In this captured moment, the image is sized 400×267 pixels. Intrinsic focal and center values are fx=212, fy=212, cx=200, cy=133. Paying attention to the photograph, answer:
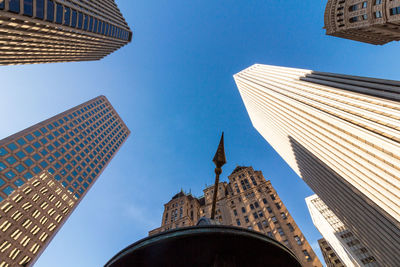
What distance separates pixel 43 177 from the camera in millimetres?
60188

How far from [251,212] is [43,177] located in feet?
199

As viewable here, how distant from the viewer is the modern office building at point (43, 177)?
165ft

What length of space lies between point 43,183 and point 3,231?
1447 centimetres

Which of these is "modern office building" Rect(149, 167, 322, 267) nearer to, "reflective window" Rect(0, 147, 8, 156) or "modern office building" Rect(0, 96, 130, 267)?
"modern office building" Rect(0, 96, 130, 267)

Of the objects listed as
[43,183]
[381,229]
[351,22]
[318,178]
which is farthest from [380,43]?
[43,183]

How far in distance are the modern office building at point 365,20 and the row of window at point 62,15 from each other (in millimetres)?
62778

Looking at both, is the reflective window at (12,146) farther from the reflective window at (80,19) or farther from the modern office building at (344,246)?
the modern office building at (344,246)

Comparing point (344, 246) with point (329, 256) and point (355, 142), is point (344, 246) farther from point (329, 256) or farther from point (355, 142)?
point (355, 142)

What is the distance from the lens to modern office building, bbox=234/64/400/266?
28625mm

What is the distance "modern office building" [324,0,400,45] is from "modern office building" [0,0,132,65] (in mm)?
63075

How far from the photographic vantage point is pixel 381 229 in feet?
114

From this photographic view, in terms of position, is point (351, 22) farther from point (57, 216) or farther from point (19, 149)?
point (57, 216)

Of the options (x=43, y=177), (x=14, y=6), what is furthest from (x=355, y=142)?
(x=43, y=177)

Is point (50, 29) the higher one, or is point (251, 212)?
point (50, 29)
